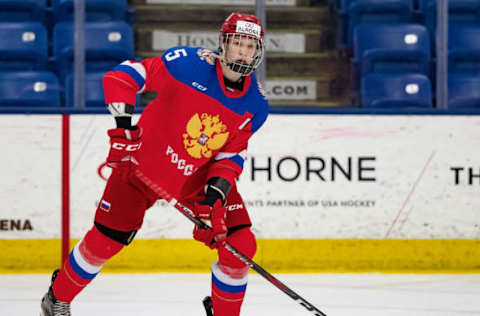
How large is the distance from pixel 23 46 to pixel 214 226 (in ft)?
8.80

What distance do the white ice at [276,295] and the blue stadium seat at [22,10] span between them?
1.68 metres

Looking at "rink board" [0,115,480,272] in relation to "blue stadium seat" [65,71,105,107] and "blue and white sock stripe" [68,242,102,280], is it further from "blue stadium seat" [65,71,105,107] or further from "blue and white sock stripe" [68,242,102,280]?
"blue and white sock stripe" [68,242,102,280]

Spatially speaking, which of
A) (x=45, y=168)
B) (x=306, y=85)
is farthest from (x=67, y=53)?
(x=306, y=85)

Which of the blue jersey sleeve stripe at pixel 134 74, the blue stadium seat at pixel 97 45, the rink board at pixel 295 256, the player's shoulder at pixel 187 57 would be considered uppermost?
the player's shoulder at pixel 187 57

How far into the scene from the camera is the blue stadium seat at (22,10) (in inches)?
185

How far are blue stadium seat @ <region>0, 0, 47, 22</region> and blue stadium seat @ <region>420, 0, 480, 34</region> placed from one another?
8.18 feet

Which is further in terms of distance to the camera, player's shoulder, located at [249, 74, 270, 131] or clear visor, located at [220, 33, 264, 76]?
player's shoulder, located at [249, 74, 270, 131]

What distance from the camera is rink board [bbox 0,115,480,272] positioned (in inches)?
164

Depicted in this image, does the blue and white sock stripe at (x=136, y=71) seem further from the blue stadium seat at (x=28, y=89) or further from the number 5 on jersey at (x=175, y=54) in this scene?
the blue stadium seat at (x=28, y=89)

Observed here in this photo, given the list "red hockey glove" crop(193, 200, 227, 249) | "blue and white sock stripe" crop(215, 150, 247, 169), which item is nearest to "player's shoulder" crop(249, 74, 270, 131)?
"blue and white sock stripe" crop(215, 150, 247, 169)

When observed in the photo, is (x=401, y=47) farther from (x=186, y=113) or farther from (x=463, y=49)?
(x=186, y=113)

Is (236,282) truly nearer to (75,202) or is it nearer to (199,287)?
(199,287)

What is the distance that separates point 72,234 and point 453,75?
250 centimetres

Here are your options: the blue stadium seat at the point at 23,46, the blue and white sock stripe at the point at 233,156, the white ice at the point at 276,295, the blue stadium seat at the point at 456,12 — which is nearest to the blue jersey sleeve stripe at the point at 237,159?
the blue and white sock stripe at the point at 233,156
